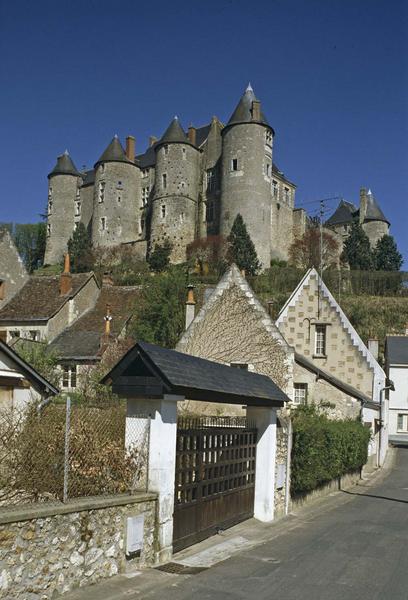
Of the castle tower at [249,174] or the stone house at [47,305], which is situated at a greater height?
the castle tower at [249,174]

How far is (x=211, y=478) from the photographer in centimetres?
1184

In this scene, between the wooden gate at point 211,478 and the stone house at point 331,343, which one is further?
the stone house at point 331,343

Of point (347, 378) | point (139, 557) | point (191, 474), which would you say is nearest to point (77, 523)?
point (139, 557)

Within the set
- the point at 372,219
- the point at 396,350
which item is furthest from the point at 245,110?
the point at 396,350

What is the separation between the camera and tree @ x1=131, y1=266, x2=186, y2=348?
38.6 meters

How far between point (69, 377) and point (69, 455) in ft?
83.1

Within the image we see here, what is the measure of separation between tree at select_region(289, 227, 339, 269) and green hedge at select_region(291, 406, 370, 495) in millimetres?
52423

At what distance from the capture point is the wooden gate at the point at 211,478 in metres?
10.8

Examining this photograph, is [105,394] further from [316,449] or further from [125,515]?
[125,515]

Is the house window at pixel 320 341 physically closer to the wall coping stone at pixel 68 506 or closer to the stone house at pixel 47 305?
the stone house at pixel 47 305

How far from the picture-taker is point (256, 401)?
13.5 metres

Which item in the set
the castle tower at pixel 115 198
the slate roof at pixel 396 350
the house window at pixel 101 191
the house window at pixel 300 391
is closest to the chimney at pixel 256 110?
the castle tower at pixel 115 198

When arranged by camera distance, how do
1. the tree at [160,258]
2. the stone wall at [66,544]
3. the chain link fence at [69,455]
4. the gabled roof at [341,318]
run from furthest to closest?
the tree at [160,258]
the gabled roof at [341,318]
the chain link fence at [69,455]
the stone wall at [66,544]

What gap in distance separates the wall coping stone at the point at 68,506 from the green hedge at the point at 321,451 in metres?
7.56
